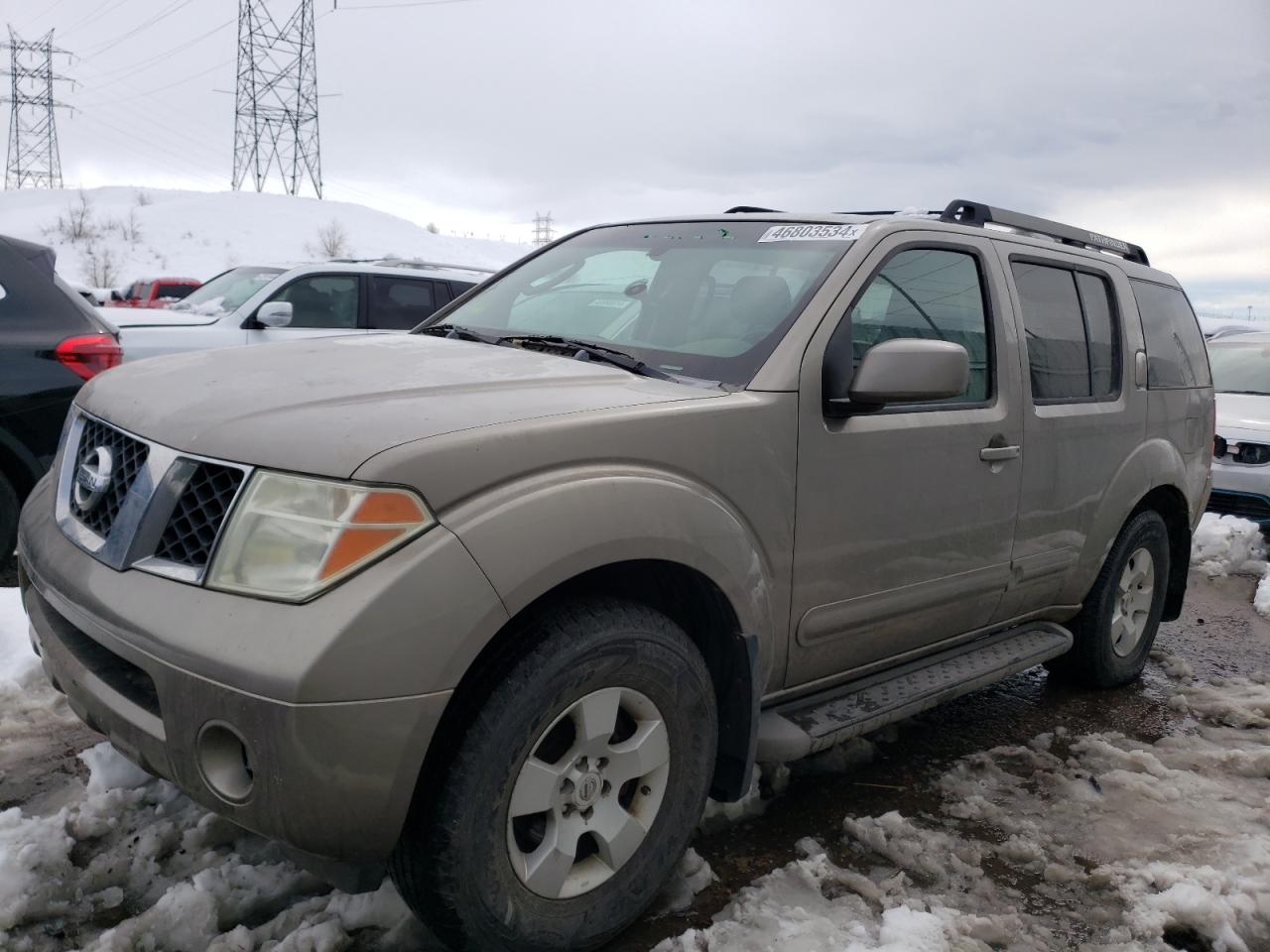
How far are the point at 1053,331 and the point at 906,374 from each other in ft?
4.69

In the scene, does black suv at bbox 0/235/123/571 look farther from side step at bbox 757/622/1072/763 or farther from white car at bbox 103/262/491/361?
side step at bbox 757/622/1072/763

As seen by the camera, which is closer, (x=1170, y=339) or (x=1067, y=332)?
(x=1067, y=332)

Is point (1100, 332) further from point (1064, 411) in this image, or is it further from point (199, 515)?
point (199, 515)

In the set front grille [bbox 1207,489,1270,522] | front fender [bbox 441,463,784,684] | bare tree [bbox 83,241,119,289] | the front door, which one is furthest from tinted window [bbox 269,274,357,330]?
bare tree [bbox 83,241,119,289]

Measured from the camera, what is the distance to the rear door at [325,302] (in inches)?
322

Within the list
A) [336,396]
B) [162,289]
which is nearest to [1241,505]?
[336,396]

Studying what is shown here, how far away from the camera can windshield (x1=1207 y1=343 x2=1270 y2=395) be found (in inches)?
354

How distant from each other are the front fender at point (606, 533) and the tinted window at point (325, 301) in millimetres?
6373

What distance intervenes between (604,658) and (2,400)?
3.66 metres

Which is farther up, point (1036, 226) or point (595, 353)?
point (1036, 226)

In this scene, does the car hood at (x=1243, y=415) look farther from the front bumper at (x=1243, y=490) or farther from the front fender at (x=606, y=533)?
the front fender at (x=606, y=533)

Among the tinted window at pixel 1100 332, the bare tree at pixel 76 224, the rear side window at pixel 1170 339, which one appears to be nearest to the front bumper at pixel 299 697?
the tinted window at pixel 1100 332

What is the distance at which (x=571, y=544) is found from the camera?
84.5 inches

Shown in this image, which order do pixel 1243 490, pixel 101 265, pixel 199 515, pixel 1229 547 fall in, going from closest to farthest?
1. pixel 199 515
2. pixel 1229 547
3. pixel 1243 490
4. pixel 101 265
